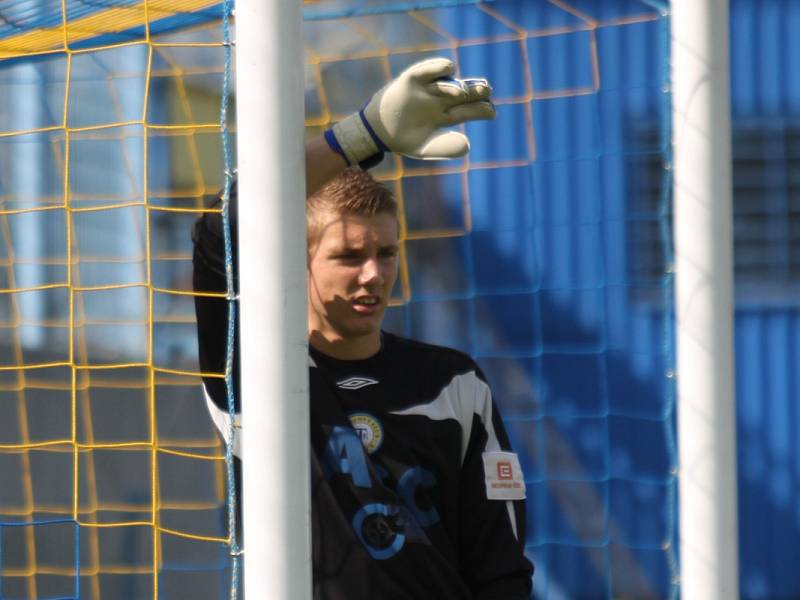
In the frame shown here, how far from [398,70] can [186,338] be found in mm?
976

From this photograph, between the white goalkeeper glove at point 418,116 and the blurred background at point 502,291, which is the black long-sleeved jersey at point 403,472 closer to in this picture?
the white goalkeeper glove at point 418,116

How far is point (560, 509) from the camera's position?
3.31m

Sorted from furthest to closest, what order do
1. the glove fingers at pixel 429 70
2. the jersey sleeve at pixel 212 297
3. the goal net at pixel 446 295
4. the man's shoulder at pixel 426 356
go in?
the goal net at pixel 446 295, the man's shoulder at pixel 426 356, the jersey sleeve at pixel 212 297, the glove fingers at pixel 429 70

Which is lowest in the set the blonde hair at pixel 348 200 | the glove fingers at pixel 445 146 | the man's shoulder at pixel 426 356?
the man's shoulder at pixel 426 356

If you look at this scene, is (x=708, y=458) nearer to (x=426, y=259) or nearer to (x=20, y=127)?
(x=426, y=259)

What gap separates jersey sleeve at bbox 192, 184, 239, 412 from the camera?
1492mm

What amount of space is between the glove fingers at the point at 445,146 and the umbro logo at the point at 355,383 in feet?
1.19

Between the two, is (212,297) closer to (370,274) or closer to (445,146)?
(370,274)

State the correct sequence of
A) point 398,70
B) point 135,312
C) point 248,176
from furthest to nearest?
point 135,312, point 398,70, point 248,176

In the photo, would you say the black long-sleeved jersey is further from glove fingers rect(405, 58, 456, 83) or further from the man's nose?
glove fingers rect(405, 58, 456, 83)

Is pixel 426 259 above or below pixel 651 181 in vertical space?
below

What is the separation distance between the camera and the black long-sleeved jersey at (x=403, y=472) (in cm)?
154

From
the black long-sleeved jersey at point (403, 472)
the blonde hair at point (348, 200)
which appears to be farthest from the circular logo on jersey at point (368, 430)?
the blonde hair at point (348, 200)

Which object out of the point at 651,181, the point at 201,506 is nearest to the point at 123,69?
the point at 201,506
